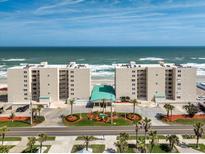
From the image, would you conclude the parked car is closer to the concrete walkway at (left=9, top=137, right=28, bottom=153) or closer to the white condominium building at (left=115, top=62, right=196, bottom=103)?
the concrete walkway at (left=9, top=137, right=28, bottom=153)

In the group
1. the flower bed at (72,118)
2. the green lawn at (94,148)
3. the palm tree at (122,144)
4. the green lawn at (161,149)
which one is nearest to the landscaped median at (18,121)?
the flower bed at (72,118)

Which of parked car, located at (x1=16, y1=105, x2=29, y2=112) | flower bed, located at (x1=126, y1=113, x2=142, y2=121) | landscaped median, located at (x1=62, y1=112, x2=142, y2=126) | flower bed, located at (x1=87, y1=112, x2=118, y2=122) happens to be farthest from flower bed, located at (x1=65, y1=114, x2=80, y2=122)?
parked car, located at (x1=16, y1=105, x2=29, y2=112)

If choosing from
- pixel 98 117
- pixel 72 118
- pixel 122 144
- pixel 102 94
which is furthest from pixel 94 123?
pixel 102 94

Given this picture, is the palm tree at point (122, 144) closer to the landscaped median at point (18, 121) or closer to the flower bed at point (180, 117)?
the flower bed at point (180, 117)

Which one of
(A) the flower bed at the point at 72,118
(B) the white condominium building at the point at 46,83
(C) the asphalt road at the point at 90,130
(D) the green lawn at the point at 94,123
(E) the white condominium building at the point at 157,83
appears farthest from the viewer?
(E) the white condominium building at the point at 157,83

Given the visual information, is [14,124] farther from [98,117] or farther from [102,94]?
[102,94]

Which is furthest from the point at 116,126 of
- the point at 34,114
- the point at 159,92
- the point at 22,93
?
the point at 22,93

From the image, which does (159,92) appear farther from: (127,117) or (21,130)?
(21,130)
